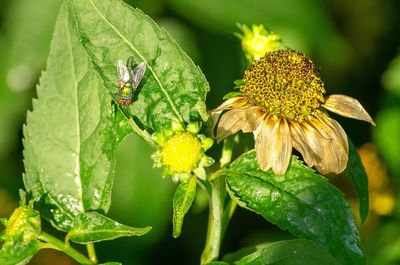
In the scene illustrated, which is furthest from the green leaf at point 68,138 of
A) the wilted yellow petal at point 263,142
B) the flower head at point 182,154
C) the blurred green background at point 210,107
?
the blurred green background at point 210,107

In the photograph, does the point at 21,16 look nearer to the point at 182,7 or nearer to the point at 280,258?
the point at 182,7

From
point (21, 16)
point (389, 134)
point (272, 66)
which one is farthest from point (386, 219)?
point (21, 16)

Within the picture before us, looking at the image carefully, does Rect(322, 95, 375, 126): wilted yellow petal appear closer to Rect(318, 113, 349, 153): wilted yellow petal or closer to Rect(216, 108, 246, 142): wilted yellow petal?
Rect(318, 113, 349, 153): wilted yellow petal

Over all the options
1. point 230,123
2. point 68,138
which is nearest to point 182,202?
point 230,123

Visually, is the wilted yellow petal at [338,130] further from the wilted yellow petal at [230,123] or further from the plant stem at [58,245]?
the plant stem at [58,245]

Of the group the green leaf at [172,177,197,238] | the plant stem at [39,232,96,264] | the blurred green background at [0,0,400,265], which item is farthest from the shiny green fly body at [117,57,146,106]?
the blurred green background at [0,0,400,265]

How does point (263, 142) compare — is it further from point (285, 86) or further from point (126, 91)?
point (126, 91)
